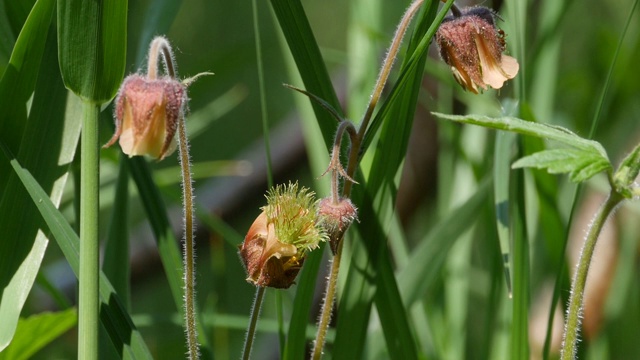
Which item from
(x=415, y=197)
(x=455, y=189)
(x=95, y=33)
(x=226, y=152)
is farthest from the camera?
(x=226, y=152)

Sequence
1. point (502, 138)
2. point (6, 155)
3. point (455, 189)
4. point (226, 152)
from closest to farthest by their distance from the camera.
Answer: point (6, 155)
point (502, 138)
point (455, 189)
point (226, 152)

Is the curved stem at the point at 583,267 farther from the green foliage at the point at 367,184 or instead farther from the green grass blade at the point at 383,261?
the green grass blade at the point at 383,261

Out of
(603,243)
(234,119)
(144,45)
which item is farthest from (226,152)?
(144,45)

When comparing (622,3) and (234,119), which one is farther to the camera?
(234,119)

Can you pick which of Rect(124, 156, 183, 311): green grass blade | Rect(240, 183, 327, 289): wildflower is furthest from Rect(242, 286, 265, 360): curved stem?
Rect(124, 156, 183, 311): green grass blade

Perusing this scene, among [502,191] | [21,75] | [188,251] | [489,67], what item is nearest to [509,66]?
[489,67]

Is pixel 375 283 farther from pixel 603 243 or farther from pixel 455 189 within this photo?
pixel 603 243

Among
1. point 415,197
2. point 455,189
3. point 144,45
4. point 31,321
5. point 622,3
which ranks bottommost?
point 31,321
